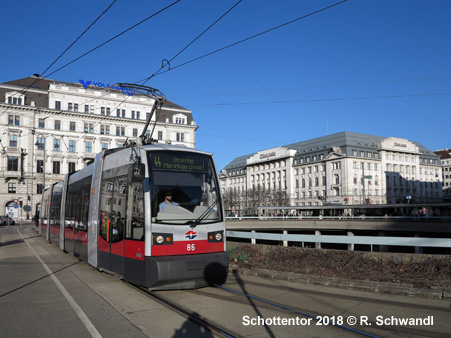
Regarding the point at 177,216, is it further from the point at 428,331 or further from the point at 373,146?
the point at 373,146

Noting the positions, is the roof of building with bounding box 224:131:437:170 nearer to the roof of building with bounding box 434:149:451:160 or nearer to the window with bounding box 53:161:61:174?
the roof of building with bounding box 434:149:451:160

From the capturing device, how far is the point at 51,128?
66062 mm

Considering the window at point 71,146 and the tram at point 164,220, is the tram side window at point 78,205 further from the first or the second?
the window at point 71,146

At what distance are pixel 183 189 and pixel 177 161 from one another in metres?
0.67

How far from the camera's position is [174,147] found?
9492 millimetres

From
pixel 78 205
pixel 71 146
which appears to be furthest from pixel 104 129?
pixel 78 205

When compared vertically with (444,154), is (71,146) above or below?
below

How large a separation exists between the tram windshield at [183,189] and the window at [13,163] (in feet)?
208

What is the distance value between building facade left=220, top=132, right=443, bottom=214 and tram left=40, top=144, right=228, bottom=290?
8021 centimetres

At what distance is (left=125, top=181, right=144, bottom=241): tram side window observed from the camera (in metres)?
8.59

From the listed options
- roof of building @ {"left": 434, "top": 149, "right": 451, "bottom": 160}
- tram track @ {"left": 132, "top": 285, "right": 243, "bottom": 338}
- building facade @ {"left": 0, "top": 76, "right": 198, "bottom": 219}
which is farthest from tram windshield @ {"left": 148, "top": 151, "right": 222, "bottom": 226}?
roof of building @ {"left": 434, "top": 149, "right": 451, "bottom": 160}

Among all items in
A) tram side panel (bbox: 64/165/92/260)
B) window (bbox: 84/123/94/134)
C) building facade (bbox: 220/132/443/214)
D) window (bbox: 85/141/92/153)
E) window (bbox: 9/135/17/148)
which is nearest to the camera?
tram side panel (bbox: 64/165/92/260)

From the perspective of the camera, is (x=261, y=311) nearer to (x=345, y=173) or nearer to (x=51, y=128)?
(x=51, y=128)

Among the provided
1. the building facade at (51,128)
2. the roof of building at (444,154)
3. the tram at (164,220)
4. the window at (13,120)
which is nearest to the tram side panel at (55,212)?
the tram at (164,220)
